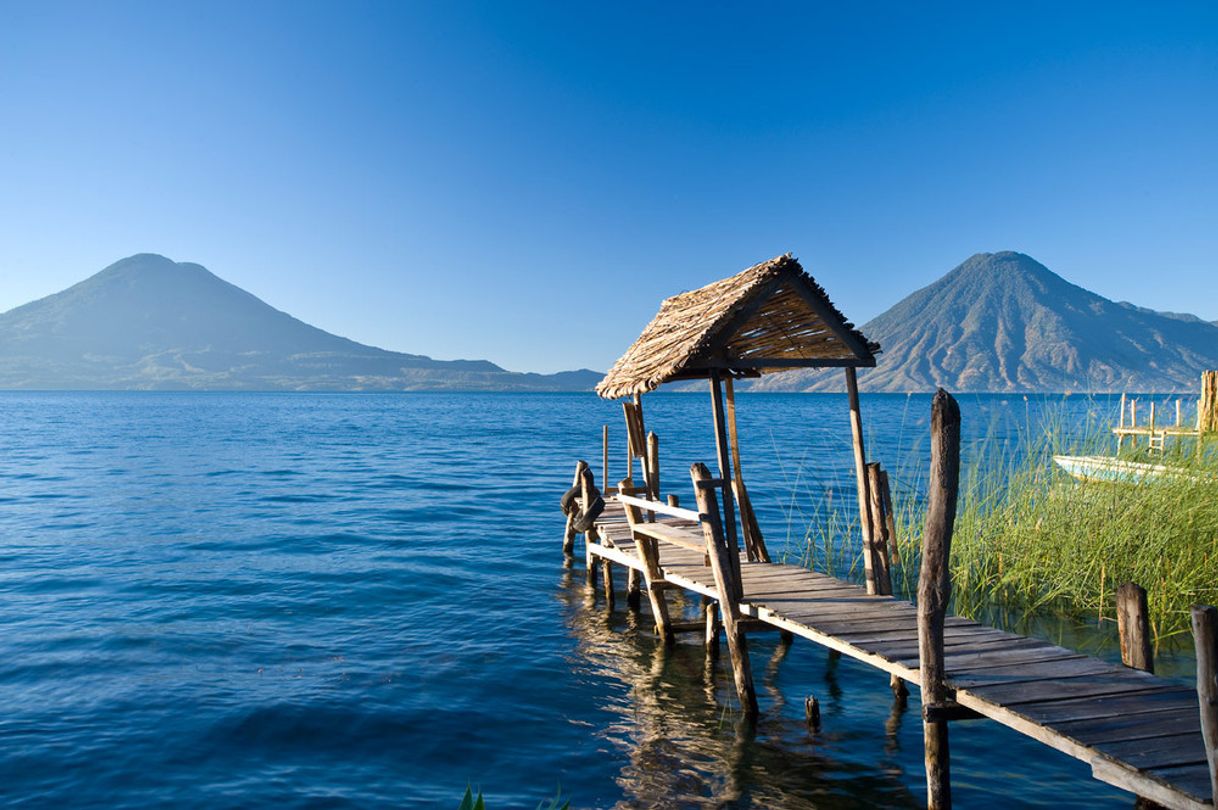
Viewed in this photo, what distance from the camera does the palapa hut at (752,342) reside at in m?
9.49

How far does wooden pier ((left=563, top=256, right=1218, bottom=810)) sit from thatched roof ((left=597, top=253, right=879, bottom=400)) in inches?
0.9

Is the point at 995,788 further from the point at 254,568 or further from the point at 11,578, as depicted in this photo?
the point at 11,578

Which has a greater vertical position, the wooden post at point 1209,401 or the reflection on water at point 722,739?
the wooden post at point 1209,401

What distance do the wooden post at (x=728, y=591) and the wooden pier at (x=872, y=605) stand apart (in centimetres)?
2

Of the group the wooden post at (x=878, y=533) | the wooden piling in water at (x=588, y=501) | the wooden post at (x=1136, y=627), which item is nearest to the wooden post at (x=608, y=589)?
the wooden piling in water at (x=588, y=501)

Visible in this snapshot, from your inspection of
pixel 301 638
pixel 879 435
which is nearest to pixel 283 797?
pixel 301 638

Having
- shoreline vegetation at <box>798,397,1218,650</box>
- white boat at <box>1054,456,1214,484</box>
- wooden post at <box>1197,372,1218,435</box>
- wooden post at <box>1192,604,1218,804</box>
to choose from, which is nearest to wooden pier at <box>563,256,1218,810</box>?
wooden post at <box>1192,604,1218,804</box>

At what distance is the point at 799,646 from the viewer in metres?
11.7

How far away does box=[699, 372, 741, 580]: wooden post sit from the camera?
354 inches

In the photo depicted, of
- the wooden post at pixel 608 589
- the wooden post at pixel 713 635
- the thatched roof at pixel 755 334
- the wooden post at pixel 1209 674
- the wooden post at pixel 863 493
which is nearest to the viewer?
the wooden post at pixel 1209 674

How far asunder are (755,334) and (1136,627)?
214 inches

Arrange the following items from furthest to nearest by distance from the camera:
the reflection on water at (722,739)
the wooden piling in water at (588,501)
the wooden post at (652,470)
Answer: the wooden piling in water at (588,501)
the wooden post at (652,470)
the reflection on water at (722,739)

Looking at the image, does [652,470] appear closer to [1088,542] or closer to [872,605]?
[872,605]

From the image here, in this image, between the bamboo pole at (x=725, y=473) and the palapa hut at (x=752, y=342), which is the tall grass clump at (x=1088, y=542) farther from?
the bamboo pole at (x=725, y=473)
